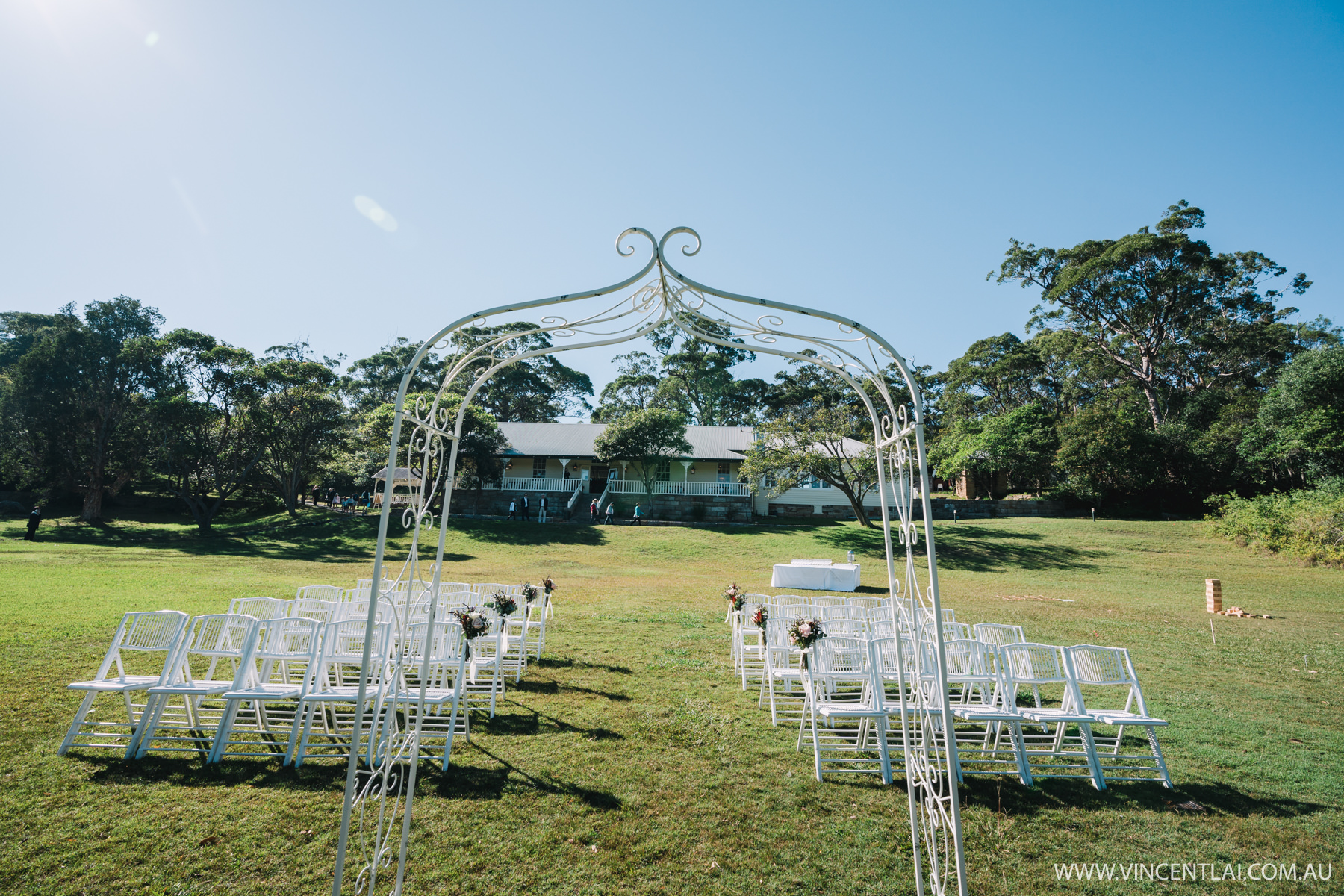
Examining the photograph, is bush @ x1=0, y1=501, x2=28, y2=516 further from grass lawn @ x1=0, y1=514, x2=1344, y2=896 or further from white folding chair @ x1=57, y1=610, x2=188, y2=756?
white folding chair @ x1=57, y1=610, x2=188, y2=756

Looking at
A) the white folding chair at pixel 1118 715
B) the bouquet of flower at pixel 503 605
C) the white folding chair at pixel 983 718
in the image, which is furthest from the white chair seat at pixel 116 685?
the white folding chair at pixel 1118 715

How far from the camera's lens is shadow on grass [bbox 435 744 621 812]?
436 cm

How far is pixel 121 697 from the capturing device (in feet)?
20.0

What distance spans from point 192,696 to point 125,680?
484 mm

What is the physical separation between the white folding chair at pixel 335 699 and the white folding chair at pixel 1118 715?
540 centimetres

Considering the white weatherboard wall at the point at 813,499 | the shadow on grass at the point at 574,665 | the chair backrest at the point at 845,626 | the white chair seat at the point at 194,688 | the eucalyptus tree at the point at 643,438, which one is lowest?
the shadow on grass at the point at 574,665

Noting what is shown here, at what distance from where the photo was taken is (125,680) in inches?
195

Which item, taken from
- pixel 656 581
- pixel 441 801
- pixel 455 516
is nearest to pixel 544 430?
pixel 455 516

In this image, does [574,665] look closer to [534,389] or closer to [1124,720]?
[1124,720]

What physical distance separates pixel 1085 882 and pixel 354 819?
14.2 feet

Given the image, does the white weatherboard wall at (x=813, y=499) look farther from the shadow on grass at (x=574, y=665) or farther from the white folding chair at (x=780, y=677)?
the white folding chair at (x=780, y=677)

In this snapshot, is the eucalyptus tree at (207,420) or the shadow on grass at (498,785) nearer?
the shadow on grass at (498,785)

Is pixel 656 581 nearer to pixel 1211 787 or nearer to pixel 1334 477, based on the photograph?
pixel 1211 787

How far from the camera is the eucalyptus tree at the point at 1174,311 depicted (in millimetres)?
34281
